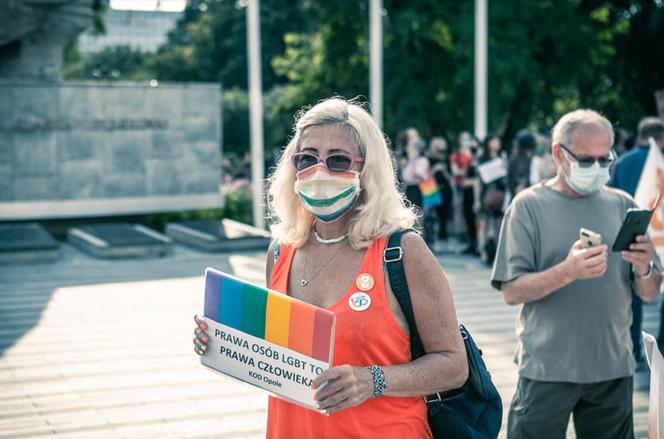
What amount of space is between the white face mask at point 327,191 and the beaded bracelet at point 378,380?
19.2 inches

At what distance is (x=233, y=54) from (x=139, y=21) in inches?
2876

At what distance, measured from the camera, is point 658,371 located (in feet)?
10.0

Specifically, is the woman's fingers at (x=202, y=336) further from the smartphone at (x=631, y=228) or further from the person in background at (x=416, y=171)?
the person in background at (x=416, y=171)

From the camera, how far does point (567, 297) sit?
4020mm

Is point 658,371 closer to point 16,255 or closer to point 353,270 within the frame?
point 353,270

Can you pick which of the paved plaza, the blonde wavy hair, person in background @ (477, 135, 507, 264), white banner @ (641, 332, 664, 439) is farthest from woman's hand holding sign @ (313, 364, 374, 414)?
person in background @ (477, 135, 507, 264)

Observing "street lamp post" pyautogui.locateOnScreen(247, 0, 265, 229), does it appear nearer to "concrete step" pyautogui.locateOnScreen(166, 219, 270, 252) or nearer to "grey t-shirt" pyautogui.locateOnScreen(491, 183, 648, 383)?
"concrete step" pyautogui.locateOnScreen(166, 219, 270, 252)

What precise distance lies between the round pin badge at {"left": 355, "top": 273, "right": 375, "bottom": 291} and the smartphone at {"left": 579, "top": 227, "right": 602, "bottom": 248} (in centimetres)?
127

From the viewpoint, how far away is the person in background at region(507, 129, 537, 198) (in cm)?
1252

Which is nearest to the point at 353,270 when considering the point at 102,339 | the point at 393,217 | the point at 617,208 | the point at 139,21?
the point at 393,217

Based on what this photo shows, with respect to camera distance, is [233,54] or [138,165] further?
[233,54]

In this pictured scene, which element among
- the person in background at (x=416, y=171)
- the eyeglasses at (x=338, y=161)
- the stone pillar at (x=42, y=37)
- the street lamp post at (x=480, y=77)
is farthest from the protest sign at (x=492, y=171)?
the eyeglasses at (x=338, y=161)

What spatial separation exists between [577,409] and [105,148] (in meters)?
15.4

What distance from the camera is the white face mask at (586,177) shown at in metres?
4.00
